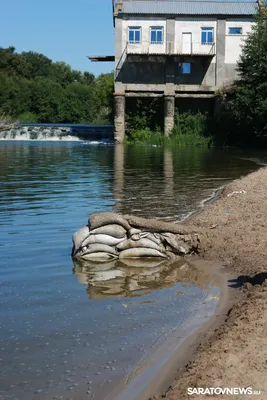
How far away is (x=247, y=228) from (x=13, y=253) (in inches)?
155

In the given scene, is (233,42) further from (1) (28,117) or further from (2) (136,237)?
(1) (28,117)

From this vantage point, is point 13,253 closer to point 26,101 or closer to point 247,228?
point 247,228

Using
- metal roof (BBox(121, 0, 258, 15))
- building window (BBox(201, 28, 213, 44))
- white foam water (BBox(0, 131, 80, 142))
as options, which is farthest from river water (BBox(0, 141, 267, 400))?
white foam water (BBox(0, 131, 80, 142))

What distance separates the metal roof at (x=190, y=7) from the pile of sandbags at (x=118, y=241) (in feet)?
147

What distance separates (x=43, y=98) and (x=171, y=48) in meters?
55.3

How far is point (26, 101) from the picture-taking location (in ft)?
335

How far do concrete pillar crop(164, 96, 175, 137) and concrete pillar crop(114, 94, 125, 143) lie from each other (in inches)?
145

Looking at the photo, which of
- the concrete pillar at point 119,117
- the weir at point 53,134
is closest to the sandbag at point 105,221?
the concrete pillar at point 119,117

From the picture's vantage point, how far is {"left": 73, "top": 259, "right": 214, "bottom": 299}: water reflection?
24.8ft

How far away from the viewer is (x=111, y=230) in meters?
9.10

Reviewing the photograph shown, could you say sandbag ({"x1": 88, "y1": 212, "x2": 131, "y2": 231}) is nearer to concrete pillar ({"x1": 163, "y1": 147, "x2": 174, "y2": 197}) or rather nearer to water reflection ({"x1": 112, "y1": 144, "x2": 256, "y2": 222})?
water reflection ({"x1": 112, "y1": 144, "x2": 256, "y2": 222})

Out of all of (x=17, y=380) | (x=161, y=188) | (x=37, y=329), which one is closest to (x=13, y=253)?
(x=37, y=329)

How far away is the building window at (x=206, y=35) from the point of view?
51656 mm

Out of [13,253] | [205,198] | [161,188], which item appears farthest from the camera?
[161,188]
